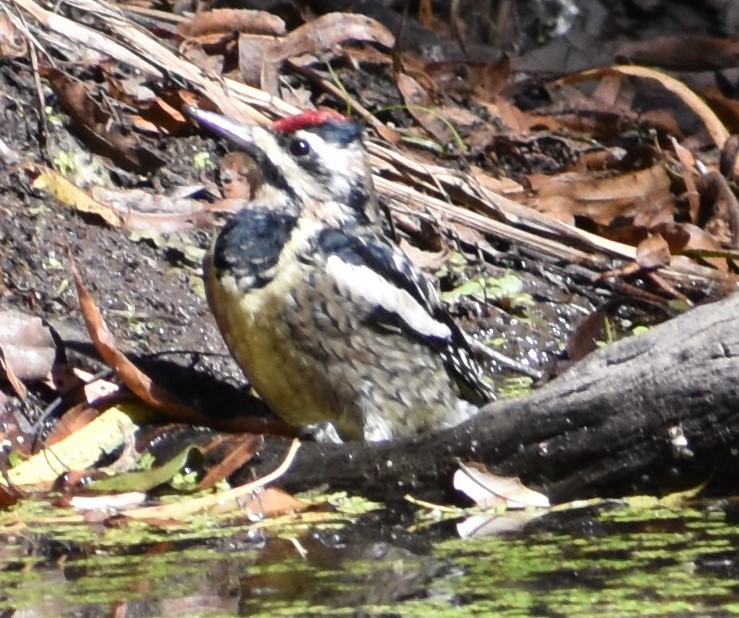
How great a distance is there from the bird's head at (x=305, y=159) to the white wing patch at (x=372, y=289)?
319 millimetres

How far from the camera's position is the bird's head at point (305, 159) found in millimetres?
4789

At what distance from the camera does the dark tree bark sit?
354 centimetres

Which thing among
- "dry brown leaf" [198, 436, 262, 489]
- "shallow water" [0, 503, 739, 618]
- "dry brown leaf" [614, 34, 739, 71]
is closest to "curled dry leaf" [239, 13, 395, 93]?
"dry brown leaf" [614, 34, 739, 71]

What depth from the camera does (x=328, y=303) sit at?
4449mm

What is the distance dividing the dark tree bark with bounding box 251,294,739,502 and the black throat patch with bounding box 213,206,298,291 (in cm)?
80

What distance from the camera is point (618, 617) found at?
8.70 feet

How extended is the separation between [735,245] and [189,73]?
2105 mm

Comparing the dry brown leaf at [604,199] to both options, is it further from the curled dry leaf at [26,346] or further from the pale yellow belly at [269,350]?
the curled dry leaf at [26,346]

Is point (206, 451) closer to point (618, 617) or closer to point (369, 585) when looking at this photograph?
point (369, 585)

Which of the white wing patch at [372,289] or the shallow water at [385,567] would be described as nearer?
the shallow water at [385,567]

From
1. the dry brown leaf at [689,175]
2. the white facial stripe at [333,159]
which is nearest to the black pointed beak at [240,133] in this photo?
the white facial stripe at [333,159]

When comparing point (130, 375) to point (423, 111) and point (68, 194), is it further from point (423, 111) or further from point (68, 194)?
point (423, 111)

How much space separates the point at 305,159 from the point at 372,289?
52cm

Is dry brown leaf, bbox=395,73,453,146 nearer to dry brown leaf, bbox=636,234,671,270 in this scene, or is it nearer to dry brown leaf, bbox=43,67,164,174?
dry brown leaf, bbox=636,234,671,270
